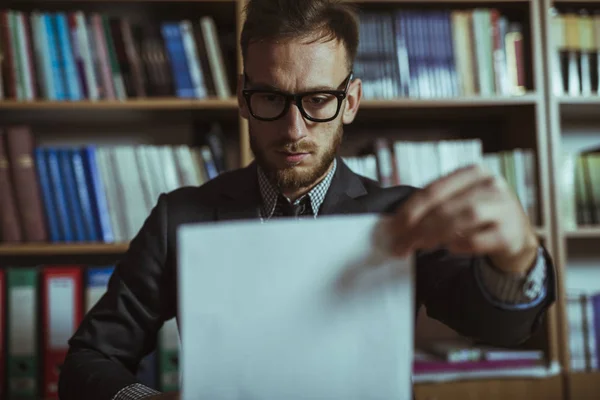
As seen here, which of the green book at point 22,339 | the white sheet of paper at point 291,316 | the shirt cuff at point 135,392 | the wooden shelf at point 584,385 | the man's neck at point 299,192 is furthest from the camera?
the wooden shelf at point 584,385

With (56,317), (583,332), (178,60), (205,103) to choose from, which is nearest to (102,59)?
(178,60)

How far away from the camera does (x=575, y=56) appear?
1818 mm

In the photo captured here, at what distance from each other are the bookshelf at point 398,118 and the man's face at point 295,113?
2.30 ft

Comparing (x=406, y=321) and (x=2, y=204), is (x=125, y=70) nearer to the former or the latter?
(x=2, y=204)

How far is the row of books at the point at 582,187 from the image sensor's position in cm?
183

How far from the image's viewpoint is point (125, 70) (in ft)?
5.68

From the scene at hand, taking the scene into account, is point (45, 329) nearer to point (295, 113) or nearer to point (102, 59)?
point (102, 59)

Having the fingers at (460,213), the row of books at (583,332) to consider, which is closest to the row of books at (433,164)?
the row of books at (583,332)

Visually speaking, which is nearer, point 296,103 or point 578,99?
point 296,103

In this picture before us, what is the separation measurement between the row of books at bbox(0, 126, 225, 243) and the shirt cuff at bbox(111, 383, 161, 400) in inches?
38.2

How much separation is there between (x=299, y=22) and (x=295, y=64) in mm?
77

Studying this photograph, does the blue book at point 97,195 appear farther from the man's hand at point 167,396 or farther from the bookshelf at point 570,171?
the bookshelf at point 570,171

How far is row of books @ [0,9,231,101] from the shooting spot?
1700mm

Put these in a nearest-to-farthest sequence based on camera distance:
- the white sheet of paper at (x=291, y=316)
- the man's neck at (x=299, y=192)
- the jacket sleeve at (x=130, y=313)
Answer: the white sheet of paper at (x=291, y=316)
the jacket sleeve at (x=130, y=313)
the man's neck at (x=299, y=192)
